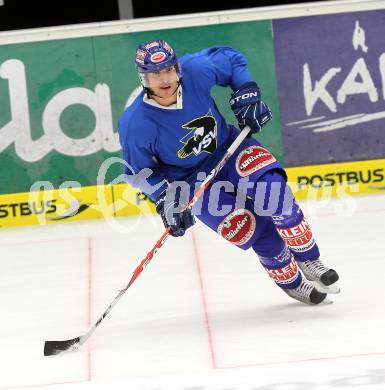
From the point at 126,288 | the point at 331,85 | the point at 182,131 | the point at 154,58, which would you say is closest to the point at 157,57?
the point at 154,58

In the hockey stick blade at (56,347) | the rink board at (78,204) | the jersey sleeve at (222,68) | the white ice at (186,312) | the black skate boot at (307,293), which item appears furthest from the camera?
the rink board at (78,204)

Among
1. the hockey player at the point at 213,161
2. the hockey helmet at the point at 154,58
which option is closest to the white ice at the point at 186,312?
the hockey player at the point at 213,161

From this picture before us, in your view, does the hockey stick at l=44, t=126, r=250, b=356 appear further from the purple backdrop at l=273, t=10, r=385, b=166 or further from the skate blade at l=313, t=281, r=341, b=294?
the purple backdrop at l=273, t=10, r=385, b=166

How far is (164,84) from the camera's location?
4.65 meters

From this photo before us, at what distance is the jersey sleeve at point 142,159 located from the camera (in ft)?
15.6

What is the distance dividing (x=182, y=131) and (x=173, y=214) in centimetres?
34

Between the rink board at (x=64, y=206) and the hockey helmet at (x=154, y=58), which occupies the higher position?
the hockey helmet at (x=154, y=58)

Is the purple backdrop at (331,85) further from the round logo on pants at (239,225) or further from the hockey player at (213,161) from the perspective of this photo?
the round logo on pants at (239,225)

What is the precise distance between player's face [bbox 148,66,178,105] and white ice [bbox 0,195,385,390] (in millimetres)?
962

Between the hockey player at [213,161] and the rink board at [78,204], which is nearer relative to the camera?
the hockey player at [213,161]

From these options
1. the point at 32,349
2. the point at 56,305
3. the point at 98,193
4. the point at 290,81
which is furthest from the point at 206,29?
the point at 32,349

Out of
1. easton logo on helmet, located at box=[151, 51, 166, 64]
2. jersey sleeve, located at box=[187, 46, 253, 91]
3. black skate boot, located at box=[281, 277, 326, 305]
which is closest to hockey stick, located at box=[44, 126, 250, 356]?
jersey sleeve, located at box=[187, 46, 253, 91]

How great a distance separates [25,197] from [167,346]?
3049 millimetres

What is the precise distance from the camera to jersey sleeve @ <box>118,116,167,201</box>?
475 centimetres
